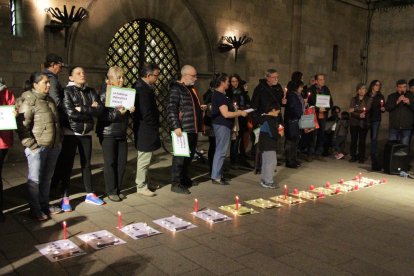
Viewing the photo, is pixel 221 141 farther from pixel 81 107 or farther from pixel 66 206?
pixel 66 206

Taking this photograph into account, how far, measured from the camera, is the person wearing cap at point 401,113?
909 cm

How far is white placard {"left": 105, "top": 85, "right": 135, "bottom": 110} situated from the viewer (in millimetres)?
5625

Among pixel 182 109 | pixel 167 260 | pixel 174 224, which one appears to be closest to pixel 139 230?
pixel 174 224

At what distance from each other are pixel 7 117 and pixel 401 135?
786 centimetres

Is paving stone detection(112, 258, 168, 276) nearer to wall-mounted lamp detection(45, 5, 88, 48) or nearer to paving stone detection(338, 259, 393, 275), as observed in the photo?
paving stone detection(338, 259, 393, 275)

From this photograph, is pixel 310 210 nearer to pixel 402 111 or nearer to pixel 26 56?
pixel 402 111

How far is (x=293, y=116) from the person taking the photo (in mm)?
→ 8836

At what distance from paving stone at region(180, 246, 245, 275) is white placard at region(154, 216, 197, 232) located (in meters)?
0.58

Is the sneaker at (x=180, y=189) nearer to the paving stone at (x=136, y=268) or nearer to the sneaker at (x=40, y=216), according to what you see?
the sneaker at (x=40, y=216)

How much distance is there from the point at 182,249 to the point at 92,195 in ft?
6.70

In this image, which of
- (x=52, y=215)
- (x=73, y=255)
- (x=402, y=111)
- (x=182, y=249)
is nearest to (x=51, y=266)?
(x=73, y=255)

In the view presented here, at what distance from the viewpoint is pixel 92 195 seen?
592 centimetres

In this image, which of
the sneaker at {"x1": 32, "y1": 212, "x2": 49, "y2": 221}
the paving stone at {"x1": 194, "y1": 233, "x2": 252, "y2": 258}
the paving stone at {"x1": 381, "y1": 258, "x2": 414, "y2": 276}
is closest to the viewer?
the paving stone at {"x1": 381, "y1": 258, "x2": 414, "y2": 276}

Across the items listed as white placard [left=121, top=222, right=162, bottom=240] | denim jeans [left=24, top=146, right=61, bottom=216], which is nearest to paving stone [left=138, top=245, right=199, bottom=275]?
white placard [left=121, top=222, right=162, bottom=240]
